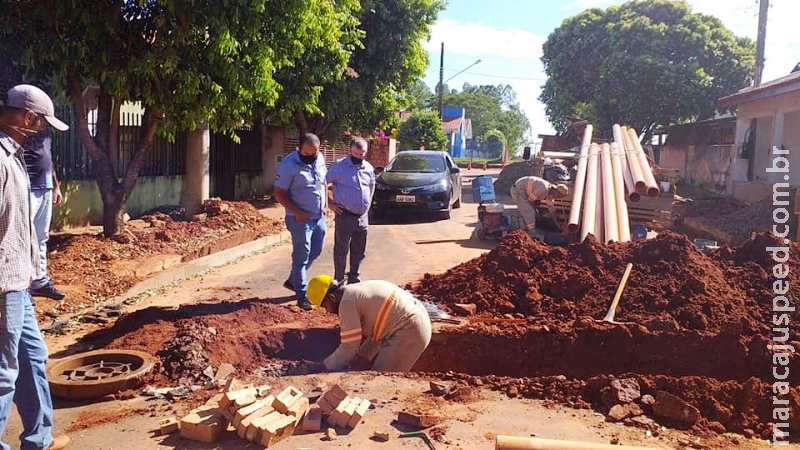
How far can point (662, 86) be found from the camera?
27.7 meters

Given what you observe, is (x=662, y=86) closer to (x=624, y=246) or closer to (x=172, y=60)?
(x=624, y=246)

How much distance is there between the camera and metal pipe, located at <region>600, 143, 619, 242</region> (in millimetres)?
9008

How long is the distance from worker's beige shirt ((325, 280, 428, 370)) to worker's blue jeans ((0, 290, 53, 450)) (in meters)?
1.99

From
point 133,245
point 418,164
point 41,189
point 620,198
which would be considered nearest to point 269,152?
point 418,164

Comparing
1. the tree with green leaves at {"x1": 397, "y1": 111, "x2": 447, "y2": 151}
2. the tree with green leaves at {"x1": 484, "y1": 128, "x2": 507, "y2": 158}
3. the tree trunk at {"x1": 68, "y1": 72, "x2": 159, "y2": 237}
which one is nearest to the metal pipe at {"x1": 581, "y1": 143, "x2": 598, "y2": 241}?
the tree trunk at {"x1": 68, "y1": 72, "x2": 159, "y2": 237}

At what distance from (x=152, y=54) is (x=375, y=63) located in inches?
392

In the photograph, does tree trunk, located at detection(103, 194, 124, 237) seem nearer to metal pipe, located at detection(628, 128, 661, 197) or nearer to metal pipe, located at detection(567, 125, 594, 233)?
metal pipe, located at detection(567, 125, 594, 233)

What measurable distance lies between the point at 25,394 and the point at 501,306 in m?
4.59

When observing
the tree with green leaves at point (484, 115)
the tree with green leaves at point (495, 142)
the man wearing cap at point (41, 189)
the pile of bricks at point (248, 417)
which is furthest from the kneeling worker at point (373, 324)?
the tree with green leaves at point (484, 115)

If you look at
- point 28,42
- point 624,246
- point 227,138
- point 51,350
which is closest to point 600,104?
point 227,138

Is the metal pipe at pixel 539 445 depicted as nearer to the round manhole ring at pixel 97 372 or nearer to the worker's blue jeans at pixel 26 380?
the worker's blue jeans at pixel 26 380

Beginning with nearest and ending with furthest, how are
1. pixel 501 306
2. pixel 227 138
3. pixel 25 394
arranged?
pixel 25 394 < pixel 501 306 < pixel 227 138

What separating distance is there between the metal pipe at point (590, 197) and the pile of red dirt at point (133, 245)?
17.8 ft

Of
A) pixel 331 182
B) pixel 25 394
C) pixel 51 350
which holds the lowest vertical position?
pixel 51 350
